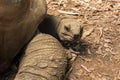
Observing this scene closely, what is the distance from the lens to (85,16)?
2738 mm

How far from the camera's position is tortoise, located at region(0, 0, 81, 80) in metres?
1.77

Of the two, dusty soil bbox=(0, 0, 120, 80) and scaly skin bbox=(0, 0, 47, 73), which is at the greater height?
scaly skin bbox=(0, 0, 47, 73)

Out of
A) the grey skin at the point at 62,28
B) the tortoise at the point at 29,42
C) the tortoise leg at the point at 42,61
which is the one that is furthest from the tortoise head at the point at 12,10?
the grey skin at the point at 62,28

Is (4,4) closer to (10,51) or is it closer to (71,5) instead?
(10,51)

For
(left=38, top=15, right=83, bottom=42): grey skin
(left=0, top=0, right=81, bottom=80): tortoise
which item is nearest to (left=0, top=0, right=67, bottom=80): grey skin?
(left=0, top=0, right=81, bottom=80): tortoise

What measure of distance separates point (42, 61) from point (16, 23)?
9.2 inches

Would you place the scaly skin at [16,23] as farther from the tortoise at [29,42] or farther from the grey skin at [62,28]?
the grey skin at [62,28]

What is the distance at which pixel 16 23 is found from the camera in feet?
6.08

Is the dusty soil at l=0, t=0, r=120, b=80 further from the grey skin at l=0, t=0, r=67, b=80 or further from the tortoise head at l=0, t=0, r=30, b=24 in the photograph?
the tortoise head at l=0, t=0, r=30, b=24

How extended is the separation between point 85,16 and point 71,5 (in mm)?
226

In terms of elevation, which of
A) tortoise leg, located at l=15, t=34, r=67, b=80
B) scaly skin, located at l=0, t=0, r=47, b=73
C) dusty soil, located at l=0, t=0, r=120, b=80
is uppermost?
scaly skin, located at l=0, t=0, r=47, b=73

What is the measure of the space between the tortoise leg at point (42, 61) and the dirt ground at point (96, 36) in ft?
0.64

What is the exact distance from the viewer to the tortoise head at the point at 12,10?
1.73 metres

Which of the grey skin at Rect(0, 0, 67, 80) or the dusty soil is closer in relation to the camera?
the grey skin at Rect(0, 0, 67, 80)
